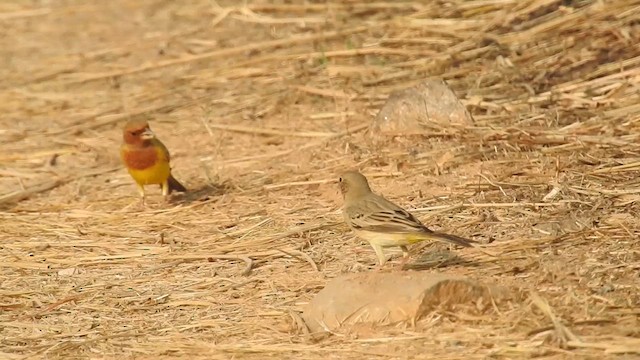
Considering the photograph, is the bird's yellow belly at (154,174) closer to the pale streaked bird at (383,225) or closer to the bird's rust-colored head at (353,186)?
the bird's rust-colored head at (353,186)

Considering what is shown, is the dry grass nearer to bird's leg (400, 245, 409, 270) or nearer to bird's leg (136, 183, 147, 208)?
bird's leg (136, 183, 147, 208)

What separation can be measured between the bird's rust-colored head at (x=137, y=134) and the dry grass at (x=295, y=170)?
1.32 ft

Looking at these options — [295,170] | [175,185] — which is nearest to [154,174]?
[175,185]

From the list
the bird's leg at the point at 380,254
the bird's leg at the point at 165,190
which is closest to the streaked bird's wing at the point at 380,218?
the bird's leg at the point at 380,254

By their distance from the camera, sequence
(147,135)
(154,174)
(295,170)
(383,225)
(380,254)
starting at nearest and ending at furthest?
(383,225)
(380,254)
(154,174)
(147,135)
(295,170)

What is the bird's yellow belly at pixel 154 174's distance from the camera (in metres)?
7.84

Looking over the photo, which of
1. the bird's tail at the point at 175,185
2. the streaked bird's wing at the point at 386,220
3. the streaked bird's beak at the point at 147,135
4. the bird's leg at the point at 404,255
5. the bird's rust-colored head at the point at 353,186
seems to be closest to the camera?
the streaked bird's wing at the point at 386,220

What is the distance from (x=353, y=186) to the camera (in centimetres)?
652

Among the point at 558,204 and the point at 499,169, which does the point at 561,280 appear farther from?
the point at 499,169

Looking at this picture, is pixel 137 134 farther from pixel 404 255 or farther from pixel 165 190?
pixel 404 255

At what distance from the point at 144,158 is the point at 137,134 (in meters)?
0.20

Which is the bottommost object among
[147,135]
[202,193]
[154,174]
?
[202,193]

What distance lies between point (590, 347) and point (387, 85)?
484 cm

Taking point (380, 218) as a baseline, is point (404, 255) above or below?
below
